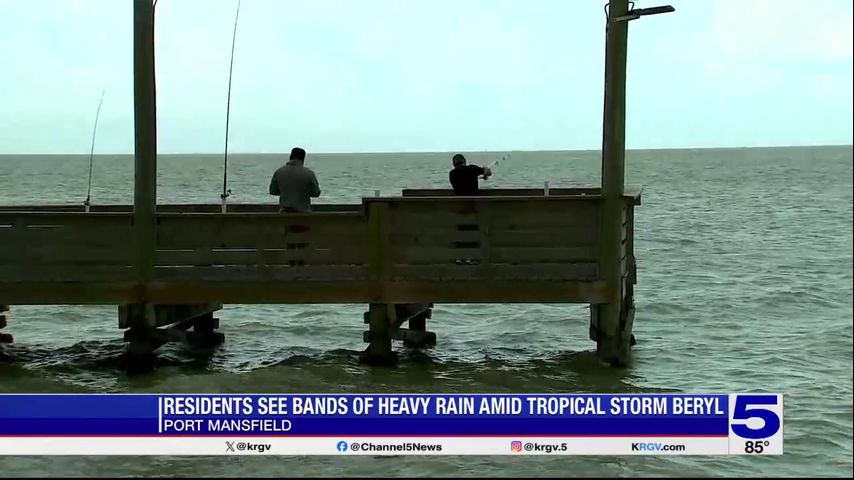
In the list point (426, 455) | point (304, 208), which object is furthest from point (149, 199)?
point (426, 455)

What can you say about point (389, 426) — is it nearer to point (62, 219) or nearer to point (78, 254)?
point (78, 254)

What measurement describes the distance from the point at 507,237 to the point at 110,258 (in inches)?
173

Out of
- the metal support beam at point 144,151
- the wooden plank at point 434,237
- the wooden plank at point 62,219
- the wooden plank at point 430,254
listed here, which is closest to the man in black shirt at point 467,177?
A: the wooden plank at point 434,237

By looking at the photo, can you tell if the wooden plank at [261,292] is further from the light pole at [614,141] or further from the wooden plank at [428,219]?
the light pole at [614,141]

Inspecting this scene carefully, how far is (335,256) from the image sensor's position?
1159 centimetres

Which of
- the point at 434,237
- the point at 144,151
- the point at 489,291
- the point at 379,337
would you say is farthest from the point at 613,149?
the point at 144,151

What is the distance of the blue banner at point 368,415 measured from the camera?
9.12 metres

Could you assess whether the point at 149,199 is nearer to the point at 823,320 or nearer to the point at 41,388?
the point at 41,388

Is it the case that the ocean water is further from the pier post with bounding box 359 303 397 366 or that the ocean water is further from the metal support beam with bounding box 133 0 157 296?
the metal support beam with bounding box 133 0 157 296

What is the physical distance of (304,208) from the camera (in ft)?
39.7

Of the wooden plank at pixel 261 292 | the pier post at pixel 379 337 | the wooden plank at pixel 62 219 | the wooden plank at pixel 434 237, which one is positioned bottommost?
the pier post at pixel 379 337

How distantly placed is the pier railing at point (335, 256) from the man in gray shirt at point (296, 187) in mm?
510

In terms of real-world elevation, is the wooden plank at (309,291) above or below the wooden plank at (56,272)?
→ below

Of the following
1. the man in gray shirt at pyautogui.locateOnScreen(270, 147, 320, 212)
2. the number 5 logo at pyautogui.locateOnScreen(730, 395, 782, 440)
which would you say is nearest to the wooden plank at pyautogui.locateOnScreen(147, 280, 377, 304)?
the man in gray shirt at pyautogui.locateOnScreen(270, 147, 320, 212)
